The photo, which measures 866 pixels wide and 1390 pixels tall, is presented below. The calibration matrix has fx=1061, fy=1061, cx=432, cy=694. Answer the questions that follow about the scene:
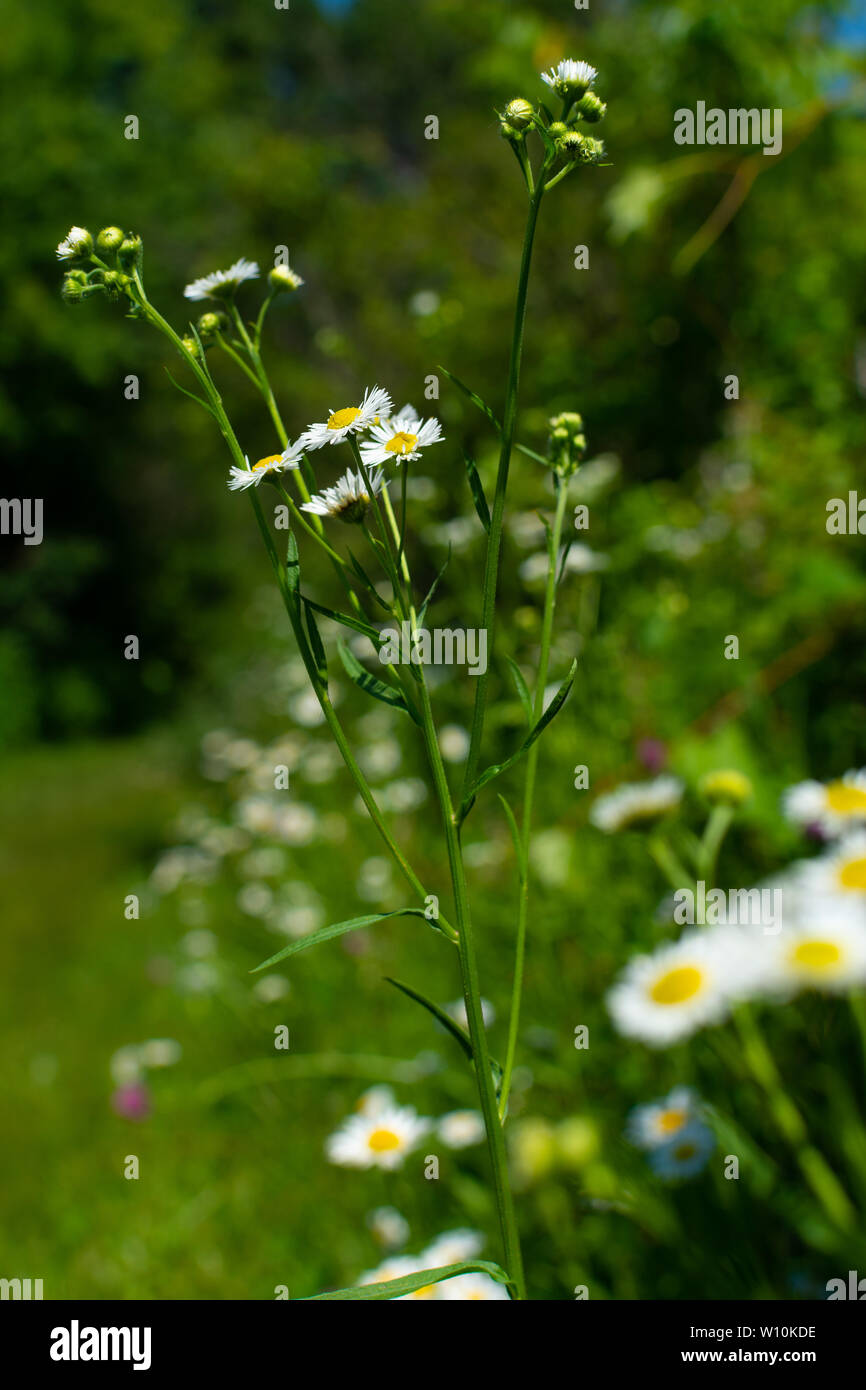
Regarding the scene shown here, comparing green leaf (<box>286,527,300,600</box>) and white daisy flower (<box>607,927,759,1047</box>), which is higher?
green leaf (<box>286,527,300,600</box>)

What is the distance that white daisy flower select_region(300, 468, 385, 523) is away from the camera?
1.99 feet

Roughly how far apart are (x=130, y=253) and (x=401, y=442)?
0.19 meters

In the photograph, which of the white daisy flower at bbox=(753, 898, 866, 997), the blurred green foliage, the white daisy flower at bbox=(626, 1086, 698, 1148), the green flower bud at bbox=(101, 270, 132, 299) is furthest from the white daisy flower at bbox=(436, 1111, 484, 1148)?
the green flower bud at bbox=(101, 270, 132, 299)

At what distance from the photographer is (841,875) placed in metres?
0.74

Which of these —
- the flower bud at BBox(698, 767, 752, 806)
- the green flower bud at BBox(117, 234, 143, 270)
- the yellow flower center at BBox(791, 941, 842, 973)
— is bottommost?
the yellow flower center at BBox(791, 941, 842, 973)

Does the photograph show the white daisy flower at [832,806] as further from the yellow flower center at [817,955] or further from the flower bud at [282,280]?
the flower bud at [282,280]

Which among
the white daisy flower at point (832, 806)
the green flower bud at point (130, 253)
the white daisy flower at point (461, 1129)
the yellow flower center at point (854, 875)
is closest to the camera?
the green flower bud at point (130, 253)

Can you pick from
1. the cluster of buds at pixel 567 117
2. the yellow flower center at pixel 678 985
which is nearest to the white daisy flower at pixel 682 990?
the yellow flower center at pixel 678 985

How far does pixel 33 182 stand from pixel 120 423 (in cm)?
229

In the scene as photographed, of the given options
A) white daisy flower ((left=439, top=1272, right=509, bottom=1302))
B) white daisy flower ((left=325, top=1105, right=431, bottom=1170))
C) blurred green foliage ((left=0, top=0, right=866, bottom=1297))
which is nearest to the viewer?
white daisy flower ((left=439, top=1272, right=509, bottom=1302))

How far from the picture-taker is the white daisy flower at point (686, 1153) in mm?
1081

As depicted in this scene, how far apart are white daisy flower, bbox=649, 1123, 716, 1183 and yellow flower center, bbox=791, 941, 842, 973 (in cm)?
56

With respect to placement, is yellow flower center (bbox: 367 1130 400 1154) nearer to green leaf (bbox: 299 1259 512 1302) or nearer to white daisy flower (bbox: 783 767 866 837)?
white daisy flower (bbox: 783 767 866 837)
